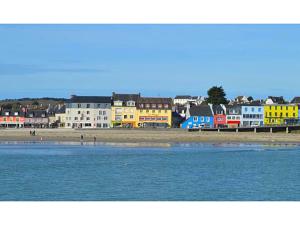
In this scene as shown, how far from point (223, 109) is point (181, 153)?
42.6m

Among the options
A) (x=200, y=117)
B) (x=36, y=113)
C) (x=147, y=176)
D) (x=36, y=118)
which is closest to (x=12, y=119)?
(x=36, y=118)

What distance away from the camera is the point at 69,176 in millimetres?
27906

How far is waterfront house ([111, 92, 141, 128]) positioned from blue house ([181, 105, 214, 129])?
22.9ft

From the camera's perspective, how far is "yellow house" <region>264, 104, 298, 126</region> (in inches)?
3374

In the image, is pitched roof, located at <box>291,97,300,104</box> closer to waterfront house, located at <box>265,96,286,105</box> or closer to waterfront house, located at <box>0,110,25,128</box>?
waterfront house, located at <box>265,96,286,105</box>

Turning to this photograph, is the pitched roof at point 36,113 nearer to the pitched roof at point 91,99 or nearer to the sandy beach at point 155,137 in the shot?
the pitched roof at point 91,99

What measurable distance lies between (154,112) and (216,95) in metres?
12.5

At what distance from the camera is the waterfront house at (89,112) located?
282ft

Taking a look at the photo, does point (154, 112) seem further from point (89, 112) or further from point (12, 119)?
point (12, 119)

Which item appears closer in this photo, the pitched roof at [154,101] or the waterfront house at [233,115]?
the waterfront house at [233,115]

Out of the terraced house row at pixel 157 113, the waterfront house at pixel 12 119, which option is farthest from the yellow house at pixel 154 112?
the waterfront house at pixel 12 119

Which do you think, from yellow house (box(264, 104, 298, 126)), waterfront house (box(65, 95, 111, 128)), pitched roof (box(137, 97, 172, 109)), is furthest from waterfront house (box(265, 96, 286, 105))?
waterfront house (box(65, 95, 111, 128))

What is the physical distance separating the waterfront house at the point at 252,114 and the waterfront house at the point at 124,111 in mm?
13702
